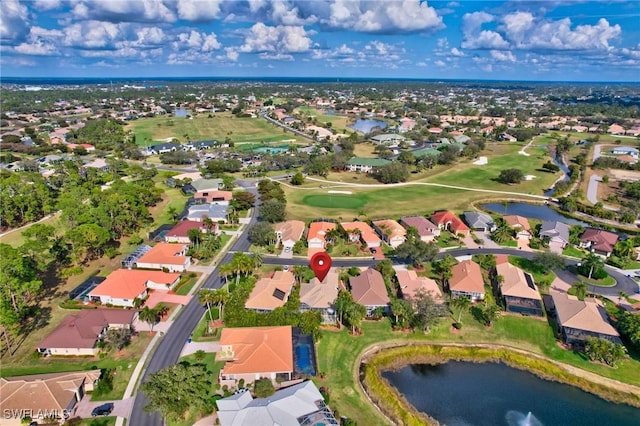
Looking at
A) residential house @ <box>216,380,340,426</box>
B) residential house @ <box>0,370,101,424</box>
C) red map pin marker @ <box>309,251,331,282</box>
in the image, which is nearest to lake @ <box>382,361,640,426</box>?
residential house @ <box>216,380,340,426</box>

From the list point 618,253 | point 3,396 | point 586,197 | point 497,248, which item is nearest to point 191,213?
point 3,396

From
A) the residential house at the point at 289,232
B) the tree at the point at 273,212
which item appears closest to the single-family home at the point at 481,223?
the residential house at the point at 289,232

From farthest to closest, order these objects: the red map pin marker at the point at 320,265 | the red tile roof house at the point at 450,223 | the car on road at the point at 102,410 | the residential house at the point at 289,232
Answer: the red tile roof house at the point at 450,223 → the residential house at the point at 289,232 → the red map pin marker at the point at 320,265 → the car on road at the point at 102,410

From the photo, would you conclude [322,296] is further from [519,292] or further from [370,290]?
[519,292]

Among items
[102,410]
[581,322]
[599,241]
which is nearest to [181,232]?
[102,410]

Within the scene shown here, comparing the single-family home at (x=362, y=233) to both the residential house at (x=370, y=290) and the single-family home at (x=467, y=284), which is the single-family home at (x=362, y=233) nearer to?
the residential house at (x=370, y=290)

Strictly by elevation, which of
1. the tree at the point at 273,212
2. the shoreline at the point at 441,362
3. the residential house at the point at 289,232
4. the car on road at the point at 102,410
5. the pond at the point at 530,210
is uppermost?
the tree at the point at 273,212
